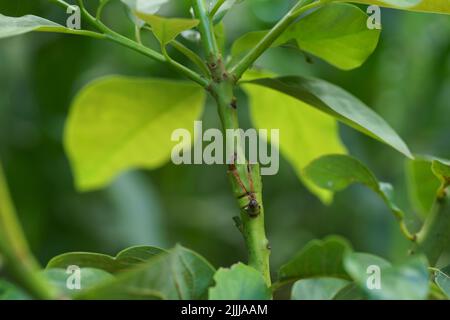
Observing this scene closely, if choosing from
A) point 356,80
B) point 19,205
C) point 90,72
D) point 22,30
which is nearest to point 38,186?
point 19,205

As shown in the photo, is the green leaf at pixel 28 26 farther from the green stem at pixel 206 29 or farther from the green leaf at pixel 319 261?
the green leaf at pixel 319 261

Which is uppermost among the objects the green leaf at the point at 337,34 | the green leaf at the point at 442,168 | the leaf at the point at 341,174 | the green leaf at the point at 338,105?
the green leaf at the point at 337,34

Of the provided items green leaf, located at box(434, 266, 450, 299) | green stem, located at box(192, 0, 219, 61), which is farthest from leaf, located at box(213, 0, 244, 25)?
green leaf, located at box(434, 266, 450, 299)

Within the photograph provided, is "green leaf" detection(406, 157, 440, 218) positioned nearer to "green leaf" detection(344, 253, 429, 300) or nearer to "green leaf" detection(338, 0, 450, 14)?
"green leaf" detection(338, 0, 450, 14)

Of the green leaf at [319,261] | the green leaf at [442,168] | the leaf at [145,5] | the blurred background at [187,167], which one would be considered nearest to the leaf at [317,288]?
the green leaf at [319,261]

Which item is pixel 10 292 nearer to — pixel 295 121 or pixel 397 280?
pixel 397 280

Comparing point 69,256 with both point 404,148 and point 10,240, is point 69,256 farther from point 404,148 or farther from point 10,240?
point 404,148

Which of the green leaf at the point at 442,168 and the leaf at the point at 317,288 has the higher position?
the green leaf at the point at 442,168

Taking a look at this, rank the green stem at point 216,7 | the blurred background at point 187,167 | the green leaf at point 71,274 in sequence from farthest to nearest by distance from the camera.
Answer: the blurred background at point 187,167, the green stem at point 216,7, the green leaf at point 71,274
